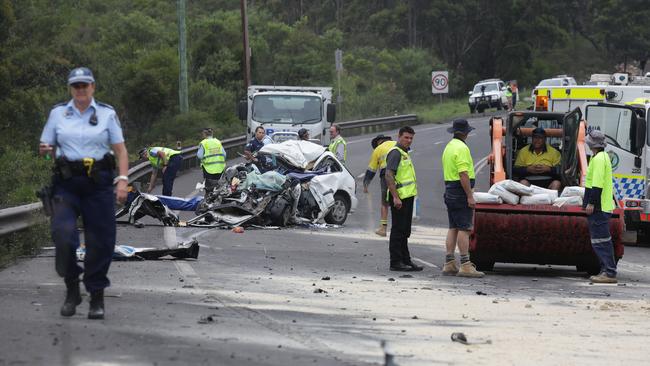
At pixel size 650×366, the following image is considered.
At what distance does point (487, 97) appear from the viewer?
212ft

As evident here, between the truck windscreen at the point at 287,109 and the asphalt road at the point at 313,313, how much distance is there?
571 inches

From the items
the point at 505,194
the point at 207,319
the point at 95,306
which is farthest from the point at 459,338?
the point at 505,194

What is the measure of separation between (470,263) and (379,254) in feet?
9.26

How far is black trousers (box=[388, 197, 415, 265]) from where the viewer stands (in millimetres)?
15039

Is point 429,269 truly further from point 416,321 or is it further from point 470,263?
point 416,321

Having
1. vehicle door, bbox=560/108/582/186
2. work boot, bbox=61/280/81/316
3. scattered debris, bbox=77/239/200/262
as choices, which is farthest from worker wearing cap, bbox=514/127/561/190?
work boot, bbox=61/280/81/316

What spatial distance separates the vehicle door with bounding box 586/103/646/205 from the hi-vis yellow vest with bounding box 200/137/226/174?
25.4ft

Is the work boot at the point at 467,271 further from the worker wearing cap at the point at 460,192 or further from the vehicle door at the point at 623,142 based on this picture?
the vehicle door at the point at 623,142

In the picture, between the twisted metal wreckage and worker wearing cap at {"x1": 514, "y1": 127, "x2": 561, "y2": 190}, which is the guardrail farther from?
worker wearing cap at {"x1": 514, "y1": 127, "x2": 561, "y2": 190}

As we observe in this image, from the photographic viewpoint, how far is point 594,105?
21.8m

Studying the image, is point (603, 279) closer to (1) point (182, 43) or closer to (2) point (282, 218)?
(2) point (282, 218)

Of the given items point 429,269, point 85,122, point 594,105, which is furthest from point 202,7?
point 85,122

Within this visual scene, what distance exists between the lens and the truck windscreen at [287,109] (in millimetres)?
31859

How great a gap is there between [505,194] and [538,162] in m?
2.84
